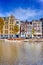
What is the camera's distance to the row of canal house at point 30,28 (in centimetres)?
1754

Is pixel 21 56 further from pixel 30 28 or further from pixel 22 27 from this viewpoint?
pixel 30 28

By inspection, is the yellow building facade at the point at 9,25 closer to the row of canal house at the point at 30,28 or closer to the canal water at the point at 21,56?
the row of canal house at the point at 30,28

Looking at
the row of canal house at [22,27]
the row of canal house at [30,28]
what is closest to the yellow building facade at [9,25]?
the row of canal house at [22,27]

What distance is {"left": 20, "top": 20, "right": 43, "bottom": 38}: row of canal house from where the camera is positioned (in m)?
17.5

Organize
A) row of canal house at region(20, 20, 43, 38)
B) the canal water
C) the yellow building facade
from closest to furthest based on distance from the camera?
the canal water < the yellow building facade < row of canal house at region(20, 20, 43, 38)

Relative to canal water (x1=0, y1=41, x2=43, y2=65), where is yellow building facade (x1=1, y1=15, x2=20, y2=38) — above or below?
above

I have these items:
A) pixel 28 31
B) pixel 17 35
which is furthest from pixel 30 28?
pixel 17 35

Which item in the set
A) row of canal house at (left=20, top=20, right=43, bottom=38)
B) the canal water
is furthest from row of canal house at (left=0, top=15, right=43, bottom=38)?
the canal water

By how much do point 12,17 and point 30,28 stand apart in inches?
83.8

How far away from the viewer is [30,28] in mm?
17984

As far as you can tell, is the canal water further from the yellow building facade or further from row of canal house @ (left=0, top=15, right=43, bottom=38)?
the yellow building facade

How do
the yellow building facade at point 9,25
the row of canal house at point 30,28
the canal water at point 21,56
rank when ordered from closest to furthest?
the canal water at point 21,56
the yellow building facade at point 9,25
the row of canal house at point 30,28

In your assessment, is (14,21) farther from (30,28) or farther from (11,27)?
(30,28)

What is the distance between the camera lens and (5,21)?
56.6ft
